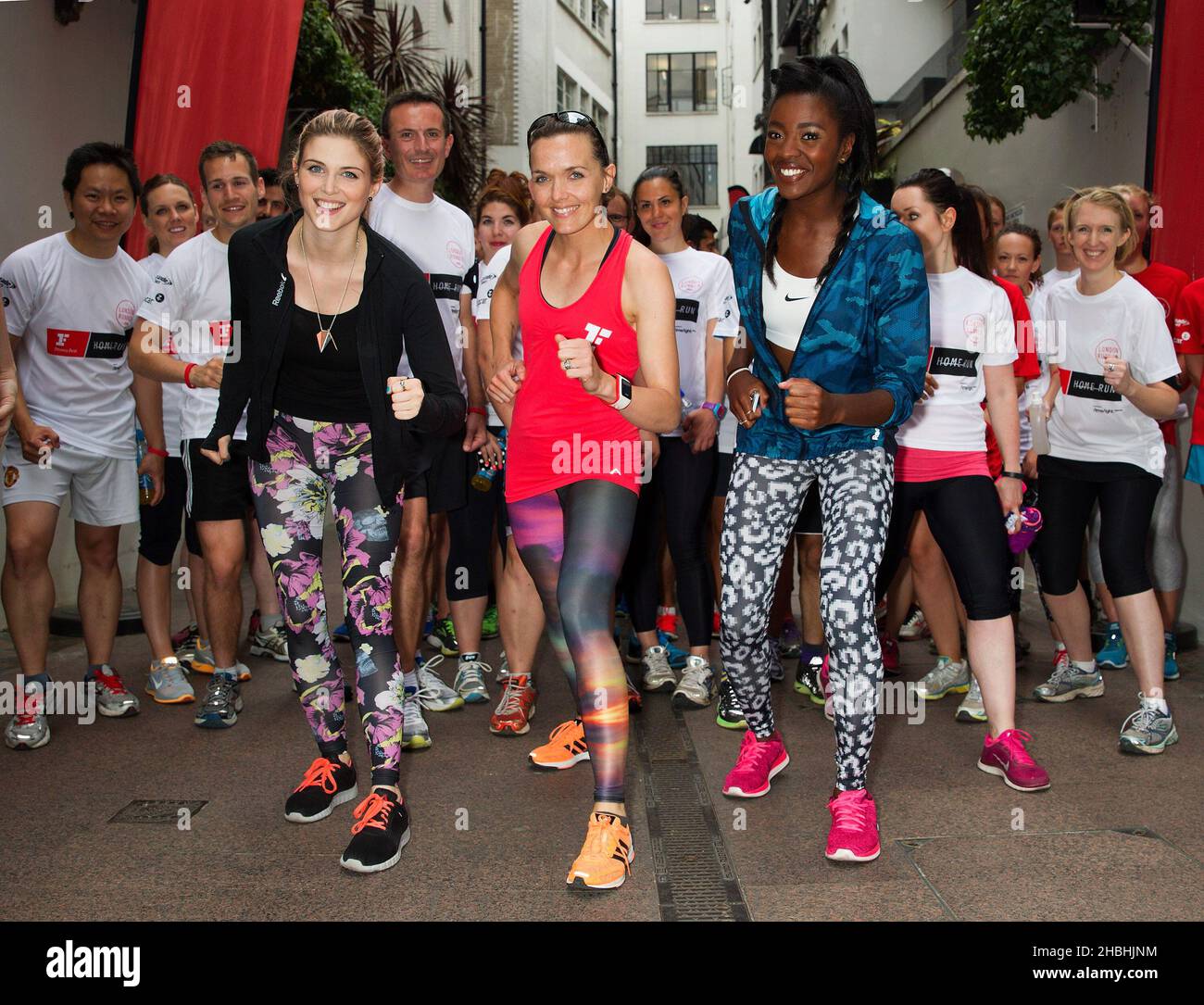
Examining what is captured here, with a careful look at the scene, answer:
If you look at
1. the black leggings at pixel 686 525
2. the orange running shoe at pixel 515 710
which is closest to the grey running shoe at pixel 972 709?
the black leggings at pixel 686 525

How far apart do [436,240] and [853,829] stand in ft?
10.2

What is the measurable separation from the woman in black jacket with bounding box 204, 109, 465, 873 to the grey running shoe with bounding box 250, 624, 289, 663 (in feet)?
8.32

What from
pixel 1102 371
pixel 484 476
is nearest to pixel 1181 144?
pixel 1102 371

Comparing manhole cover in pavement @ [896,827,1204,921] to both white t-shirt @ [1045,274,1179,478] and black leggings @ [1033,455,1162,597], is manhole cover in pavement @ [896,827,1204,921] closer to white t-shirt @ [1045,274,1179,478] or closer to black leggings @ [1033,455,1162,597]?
black leggings @ [1033,455,1162,597]

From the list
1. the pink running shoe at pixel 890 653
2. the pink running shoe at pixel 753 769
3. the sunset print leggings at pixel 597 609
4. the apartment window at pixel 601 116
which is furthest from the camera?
the apartment window at pixel 601 116

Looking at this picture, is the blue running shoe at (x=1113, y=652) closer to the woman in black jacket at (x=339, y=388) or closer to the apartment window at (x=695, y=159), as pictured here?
the woman in black jacket at (x=339, y=388)

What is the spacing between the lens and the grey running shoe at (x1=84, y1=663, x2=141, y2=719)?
5281mm

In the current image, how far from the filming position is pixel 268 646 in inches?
251

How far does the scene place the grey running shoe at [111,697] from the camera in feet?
17.3

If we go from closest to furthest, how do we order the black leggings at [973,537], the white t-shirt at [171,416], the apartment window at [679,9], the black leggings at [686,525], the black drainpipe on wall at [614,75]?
the black leggings at [973,537]
the black leggings at [686,525]
the white t-shirt at [171,416]
the black drainpipe on wall at [614,75]
the apartment window at [679,9]

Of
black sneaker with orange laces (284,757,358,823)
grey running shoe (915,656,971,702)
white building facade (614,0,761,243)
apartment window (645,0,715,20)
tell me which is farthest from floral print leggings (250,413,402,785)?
apartment window (645,0,715,20)

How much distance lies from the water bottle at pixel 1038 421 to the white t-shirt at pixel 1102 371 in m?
0.09
